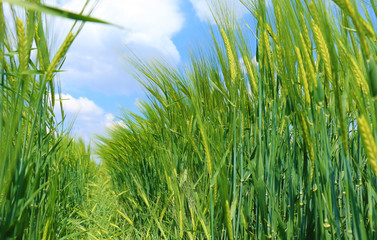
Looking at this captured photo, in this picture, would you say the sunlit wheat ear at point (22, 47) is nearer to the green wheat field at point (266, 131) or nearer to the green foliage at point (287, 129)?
the green wheat field at point (266, 131)

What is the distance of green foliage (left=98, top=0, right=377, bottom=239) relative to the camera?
549 millimetres

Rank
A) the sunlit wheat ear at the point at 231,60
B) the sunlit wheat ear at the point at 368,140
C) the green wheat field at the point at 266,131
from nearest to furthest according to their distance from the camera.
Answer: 1. the sunlit wheat ear at the point at 368,140
2. the green wheat field at the point at 266,131
3. the sunlit wheat ear at the point at 231,60

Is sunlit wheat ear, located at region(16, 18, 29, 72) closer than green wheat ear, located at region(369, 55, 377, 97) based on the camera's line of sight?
No

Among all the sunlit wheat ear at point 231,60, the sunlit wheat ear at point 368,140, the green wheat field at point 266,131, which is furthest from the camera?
the sunlit wheat ear at point 231,60

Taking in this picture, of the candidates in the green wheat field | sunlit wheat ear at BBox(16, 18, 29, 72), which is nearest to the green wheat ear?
the green wheat field

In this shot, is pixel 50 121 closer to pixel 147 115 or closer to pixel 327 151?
pixel 327 151

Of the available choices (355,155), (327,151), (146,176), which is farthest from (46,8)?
(146,176)

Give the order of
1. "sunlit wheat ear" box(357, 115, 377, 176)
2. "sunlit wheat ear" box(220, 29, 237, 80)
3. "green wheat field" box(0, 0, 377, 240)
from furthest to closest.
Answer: "sunlit wheat ear" box(220, 29, 237, 80)
"green wheat field" box(0, 0, 377, 240)
"sunlit wheat ear" box(357, 115, 377, 176)

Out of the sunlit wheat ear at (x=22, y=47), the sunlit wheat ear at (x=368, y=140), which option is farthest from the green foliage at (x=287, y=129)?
the sunlit wheat ear at (x=22, y=47)

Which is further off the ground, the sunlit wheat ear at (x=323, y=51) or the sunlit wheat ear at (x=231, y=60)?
the sunlit wheat ear at (x=231, y=60)

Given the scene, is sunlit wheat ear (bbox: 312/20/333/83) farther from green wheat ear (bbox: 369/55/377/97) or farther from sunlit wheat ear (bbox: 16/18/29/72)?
sunlit wheat ear (bbox: 16/18/29/72)

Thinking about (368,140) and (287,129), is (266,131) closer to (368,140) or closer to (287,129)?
(287,129)

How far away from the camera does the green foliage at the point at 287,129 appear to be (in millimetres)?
549

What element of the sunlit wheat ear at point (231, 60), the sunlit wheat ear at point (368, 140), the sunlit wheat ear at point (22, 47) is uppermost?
the sunlit wheat ear at point (231, 60)
